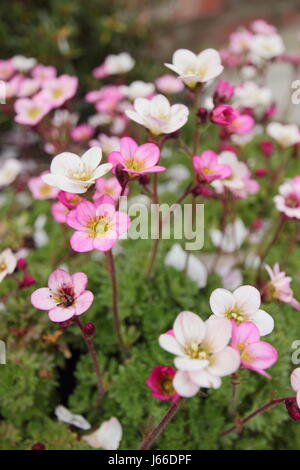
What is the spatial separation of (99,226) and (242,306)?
366mm

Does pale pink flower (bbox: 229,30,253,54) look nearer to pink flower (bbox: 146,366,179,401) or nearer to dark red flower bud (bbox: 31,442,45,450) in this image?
pink flower (bbox: 146,366,179,401)

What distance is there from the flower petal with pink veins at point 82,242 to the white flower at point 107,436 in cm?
65

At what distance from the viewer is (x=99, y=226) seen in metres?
1.05

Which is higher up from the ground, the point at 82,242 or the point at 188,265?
the point at 82,242

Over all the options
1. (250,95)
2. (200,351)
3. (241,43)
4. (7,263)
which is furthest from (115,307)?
(241,43)

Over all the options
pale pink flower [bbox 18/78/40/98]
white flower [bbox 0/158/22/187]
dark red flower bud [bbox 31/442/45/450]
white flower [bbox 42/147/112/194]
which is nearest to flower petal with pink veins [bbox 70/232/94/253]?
white flower [bbox 42/147/112/194]

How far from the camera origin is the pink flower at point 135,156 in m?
1.10

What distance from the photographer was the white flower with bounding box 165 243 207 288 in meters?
1.69

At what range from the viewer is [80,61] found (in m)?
3.26

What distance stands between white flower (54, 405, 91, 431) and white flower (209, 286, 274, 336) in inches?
28.3

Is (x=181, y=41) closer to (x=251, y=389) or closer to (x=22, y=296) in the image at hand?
(x=22, y=296)

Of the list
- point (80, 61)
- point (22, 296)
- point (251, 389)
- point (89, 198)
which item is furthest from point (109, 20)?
point (251, 389)

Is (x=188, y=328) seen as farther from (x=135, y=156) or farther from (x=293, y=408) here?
(x=135, y=156)
